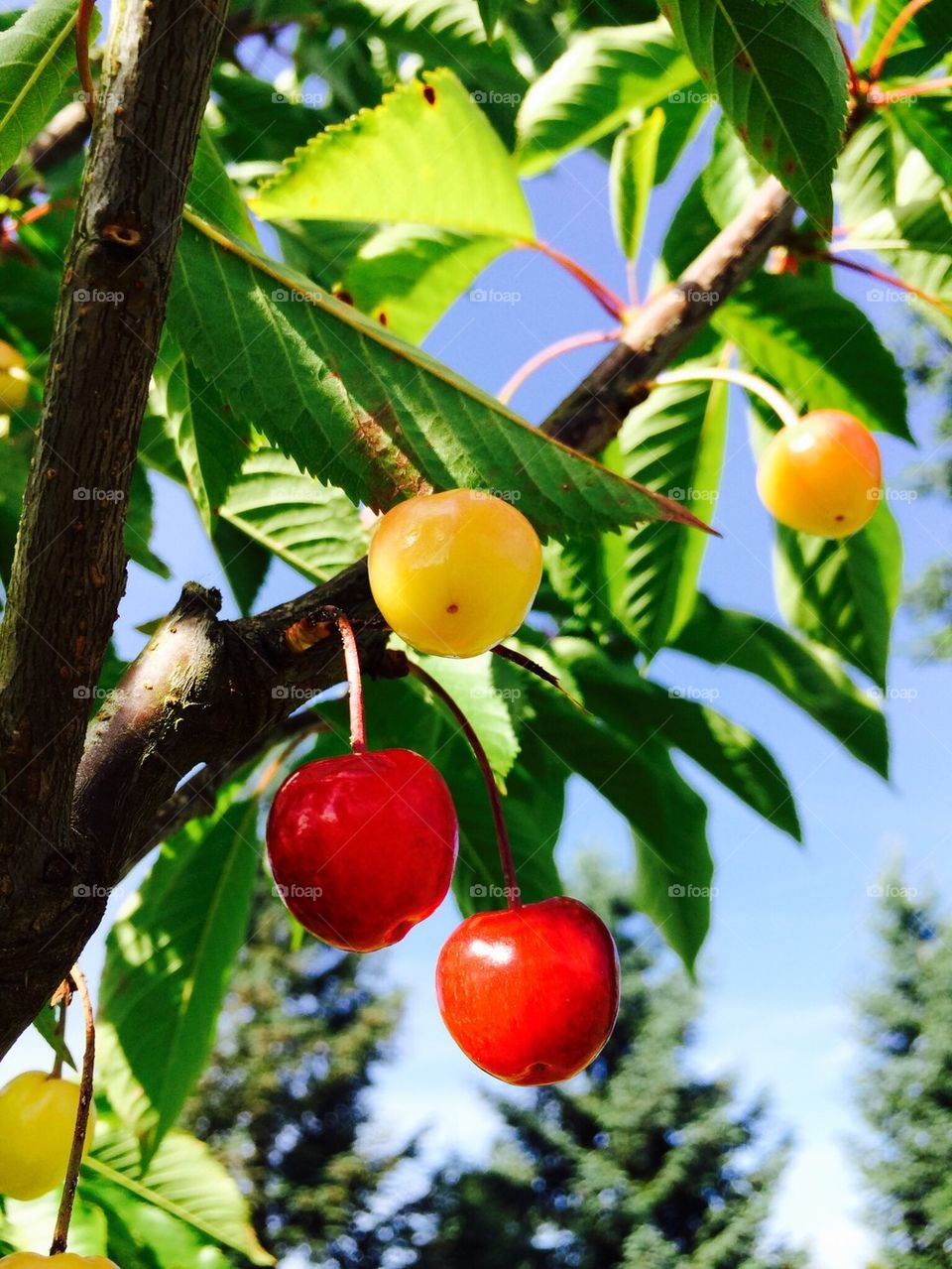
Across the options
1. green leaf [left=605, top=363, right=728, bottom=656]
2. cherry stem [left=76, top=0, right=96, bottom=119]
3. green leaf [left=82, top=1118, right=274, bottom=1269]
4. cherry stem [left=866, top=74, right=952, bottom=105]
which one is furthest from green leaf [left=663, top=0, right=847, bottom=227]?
green leaf [left=82, top=1118, right=274, bottom=1269]

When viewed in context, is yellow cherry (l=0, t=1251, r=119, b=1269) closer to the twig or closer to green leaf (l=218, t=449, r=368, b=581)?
green leaf (l=218, t=449, r=368, b=581)

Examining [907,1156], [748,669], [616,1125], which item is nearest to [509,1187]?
[616,1125]

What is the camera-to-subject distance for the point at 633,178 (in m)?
1.61

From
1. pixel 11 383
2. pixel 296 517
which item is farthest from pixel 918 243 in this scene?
pixel 11 383

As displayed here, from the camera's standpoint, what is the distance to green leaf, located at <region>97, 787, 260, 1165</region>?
5.22 feet

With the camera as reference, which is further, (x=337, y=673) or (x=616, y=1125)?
(x=616, y=1125)

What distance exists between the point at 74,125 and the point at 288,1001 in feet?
72.6

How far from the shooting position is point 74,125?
6.79ft

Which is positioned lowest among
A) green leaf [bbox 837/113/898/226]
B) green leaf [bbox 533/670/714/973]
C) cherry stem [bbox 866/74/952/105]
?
green leaf [bbox 533/670/714/973]

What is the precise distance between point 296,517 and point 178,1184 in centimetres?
99

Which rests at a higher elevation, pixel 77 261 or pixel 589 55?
pixel 589 55

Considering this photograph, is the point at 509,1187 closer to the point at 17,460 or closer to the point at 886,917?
the point at 886,917

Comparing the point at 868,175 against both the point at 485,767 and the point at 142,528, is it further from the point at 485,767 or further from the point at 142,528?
the point at 485,767

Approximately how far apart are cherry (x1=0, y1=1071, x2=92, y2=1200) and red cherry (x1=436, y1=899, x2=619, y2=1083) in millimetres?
441
